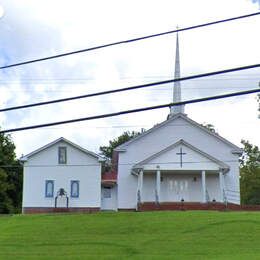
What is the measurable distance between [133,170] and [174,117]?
17.9 feet

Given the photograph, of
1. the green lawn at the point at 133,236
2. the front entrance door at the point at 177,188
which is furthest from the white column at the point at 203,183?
the green lawn at the point at 133,236

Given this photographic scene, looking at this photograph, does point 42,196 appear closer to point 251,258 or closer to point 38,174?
point 38,174

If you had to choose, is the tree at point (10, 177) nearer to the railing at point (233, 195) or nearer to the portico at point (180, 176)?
the portico at point (180, 176)

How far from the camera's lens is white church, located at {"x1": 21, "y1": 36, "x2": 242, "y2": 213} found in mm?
44844

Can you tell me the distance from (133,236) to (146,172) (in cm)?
1963

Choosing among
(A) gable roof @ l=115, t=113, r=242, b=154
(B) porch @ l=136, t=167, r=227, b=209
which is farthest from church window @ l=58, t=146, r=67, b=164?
(B) porch @ l=136, t=167, r=227, b=209

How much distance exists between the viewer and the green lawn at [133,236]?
72.3 feet

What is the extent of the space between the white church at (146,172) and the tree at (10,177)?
59.2 ft

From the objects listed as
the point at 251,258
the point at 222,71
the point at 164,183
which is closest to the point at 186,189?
the point at 164,183

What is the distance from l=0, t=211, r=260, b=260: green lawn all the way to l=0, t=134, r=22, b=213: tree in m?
31.3

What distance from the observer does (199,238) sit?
82.1 feet

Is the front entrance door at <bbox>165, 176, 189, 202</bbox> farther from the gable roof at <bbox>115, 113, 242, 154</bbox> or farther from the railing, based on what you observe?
the gable roof at <bbox>115, 113, 242, 154</bbox>

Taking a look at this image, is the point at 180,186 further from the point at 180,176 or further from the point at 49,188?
the point at 49,188

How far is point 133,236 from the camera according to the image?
26.0 meters
